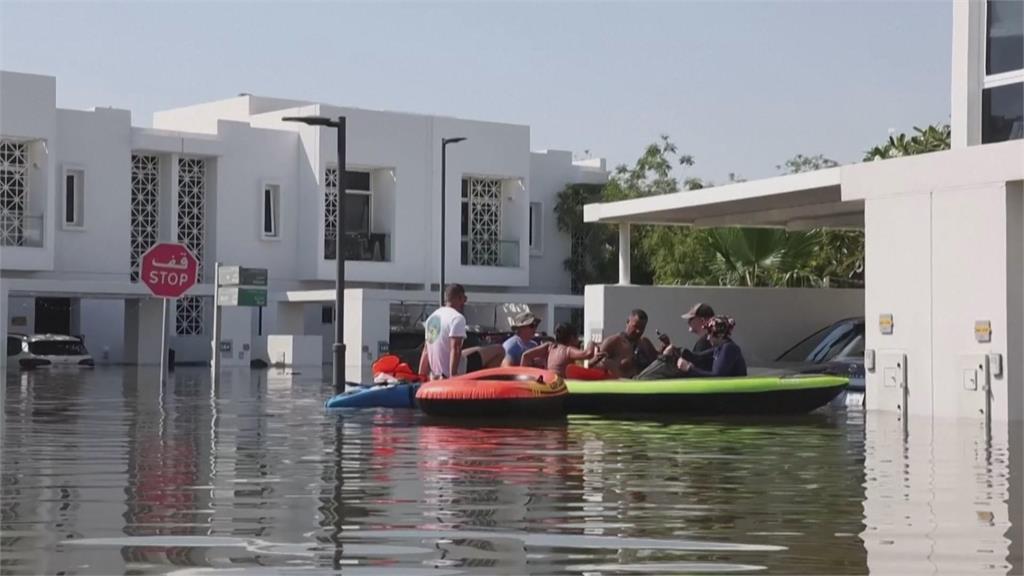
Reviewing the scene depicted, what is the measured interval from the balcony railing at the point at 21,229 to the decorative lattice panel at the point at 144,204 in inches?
164

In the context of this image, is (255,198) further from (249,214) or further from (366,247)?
(366,247)

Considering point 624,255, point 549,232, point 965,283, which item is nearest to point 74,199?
point 549,232

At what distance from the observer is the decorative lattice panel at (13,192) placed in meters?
53.2

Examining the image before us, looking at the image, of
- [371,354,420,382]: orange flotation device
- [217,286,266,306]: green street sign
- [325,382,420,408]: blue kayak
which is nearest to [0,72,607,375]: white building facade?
[217,286,266,306]: green street sign

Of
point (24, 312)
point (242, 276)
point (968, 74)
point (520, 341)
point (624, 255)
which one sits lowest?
point (520, 341)

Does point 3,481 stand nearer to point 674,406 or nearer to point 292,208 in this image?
point 674,406

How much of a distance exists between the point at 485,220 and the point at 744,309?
34.2 m

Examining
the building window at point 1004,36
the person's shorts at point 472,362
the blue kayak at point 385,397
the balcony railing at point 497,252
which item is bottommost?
the blue kayak at point 385,397

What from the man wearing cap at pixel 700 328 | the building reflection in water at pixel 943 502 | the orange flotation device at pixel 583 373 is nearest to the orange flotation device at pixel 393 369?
the orange flotation device at pixel 583 373

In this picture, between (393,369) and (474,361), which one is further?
(393,369)

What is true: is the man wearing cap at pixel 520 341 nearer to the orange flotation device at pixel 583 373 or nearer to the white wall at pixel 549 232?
the orange flotation device at pixel 583 373

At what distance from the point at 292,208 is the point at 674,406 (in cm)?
3986

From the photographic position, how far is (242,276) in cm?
3372

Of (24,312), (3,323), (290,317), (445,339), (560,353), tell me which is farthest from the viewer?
(24,312)
